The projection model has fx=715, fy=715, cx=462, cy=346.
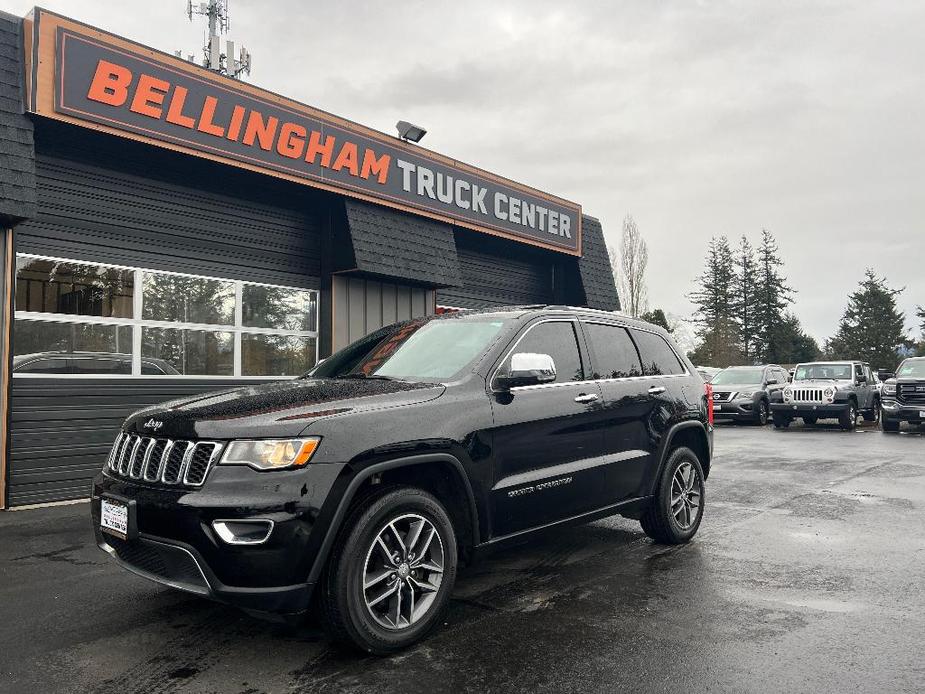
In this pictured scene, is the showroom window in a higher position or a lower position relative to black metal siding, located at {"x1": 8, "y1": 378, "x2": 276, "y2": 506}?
higher

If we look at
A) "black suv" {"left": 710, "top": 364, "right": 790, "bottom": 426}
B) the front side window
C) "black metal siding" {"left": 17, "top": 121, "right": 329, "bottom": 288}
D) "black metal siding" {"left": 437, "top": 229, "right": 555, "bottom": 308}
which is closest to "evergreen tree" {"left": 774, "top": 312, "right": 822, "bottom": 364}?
"black suv" {"left": 710, "top": 364, "right": 790, "bottom": 426}

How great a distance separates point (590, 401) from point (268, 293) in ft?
22.8

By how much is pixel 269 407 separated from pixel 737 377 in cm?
1905

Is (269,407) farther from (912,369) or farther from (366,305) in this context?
(912,369)

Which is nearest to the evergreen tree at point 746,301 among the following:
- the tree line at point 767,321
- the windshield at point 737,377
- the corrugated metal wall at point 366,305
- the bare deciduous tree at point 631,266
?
the tree line at point 767,321

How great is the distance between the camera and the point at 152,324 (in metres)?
9.06

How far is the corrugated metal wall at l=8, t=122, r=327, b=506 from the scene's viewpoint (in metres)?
7.89

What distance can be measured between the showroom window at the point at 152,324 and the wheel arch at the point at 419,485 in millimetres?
6019

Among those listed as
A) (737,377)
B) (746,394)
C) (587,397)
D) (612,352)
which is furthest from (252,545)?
(737,377)

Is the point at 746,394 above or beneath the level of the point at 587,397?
beneath

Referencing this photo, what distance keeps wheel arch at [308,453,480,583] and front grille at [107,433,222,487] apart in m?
0.64

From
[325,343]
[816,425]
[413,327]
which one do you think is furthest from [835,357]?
[413,327]

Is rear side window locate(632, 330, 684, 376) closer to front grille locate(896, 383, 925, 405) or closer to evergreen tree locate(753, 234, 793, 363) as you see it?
front grille locate(896, 383, 925, 405)

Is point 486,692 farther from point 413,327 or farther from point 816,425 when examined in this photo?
point 816,425
